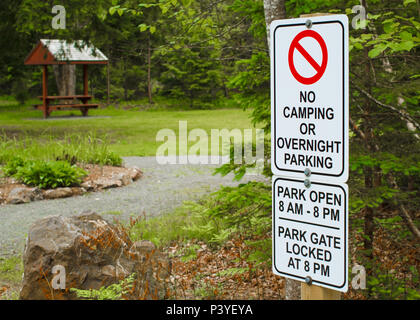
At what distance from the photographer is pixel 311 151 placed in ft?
6.50

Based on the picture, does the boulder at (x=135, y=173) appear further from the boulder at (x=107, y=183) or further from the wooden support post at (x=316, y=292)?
the wooden support post at (x=316, y=292)

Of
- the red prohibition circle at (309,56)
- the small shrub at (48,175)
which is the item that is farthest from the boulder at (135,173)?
the red prohibition circle at (309,56)

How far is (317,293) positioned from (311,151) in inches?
23.0

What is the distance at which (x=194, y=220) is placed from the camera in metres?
7.49

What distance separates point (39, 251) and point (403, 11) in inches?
165

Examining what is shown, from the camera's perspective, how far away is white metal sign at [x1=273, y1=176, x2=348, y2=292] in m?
1.92

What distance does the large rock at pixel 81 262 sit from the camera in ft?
14.1

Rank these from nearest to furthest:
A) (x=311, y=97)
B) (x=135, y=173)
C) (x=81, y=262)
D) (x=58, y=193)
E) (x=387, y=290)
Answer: (x=311, y=97)
(x=387, y=290)
(x=81, y=262)
(x=58, y=193)
(x=135, y=173)

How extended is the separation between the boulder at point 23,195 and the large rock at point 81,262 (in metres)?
4.55

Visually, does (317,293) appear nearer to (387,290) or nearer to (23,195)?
(387,290)

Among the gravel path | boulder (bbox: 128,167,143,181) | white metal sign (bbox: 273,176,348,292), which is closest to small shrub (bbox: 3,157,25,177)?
the gravel path

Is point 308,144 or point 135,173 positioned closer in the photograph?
point 308,144

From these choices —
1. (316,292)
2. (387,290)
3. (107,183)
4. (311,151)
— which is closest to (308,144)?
(311,151)
